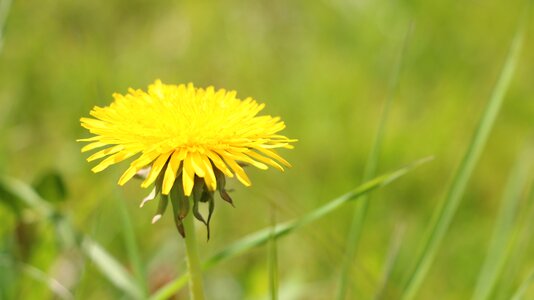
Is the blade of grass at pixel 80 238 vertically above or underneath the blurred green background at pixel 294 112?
underneath

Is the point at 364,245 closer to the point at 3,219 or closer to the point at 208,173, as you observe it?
the point at 3,219

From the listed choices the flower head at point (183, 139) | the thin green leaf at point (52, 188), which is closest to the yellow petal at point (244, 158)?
the flower head at point (183, 139)

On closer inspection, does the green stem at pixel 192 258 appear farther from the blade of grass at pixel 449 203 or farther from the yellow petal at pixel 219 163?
the blade of grass at pixel 449 203

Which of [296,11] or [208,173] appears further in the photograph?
[296,11]

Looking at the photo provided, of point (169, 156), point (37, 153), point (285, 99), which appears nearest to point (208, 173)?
point (169, 156)

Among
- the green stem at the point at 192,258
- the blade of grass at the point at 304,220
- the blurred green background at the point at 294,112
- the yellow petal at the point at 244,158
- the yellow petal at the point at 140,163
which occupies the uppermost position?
the blurred green background at the point at 294,112

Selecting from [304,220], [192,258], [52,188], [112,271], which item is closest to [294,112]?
[52,188]
